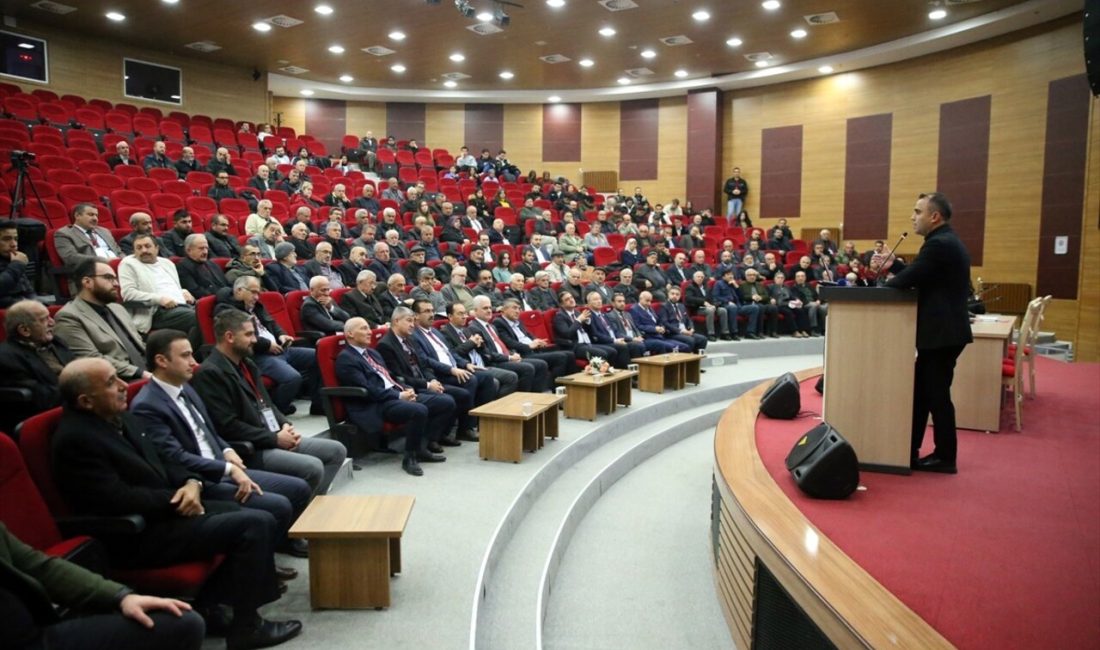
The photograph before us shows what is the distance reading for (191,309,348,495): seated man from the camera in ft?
8.55

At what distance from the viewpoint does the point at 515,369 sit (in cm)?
497

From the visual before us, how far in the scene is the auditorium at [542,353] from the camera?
194cm

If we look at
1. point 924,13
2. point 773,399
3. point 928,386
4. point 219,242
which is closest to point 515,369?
point 773,399

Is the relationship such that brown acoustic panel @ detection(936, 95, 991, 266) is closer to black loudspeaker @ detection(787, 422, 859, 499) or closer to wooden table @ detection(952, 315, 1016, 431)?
wooden table @ detection(952, 315, 1016, 431)

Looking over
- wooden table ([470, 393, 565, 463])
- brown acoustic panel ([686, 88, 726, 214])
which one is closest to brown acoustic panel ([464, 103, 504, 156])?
brown acoustic panel ([686, 88, 726, 214])

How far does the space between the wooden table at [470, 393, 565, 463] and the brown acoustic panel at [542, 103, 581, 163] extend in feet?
36.5

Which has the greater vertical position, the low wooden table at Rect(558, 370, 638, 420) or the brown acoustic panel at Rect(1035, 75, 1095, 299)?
the brown acoustic panel at Rect(1035, 75, 1095, 299)

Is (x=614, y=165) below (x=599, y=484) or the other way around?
the other way around

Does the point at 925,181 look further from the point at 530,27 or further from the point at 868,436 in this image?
the point at 868,436

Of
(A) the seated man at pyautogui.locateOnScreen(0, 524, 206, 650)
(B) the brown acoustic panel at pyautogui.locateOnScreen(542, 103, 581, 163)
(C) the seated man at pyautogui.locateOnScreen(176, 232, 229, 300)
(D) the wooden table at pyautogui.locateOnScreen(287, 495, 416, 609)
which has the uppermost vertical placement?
(B) the brown acoustic panel at pyautogui.locateOnScreen(542, 103, 581, 163)

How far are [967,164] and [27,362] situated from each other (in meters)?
11.3

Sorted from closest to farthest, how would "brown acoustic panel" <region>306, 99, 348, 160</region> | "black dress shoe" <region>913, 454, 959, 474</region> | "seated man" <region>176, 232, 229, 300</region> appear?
1. "black dress shoe" <region>913, 454, 959, 474</region>
2. "seated man" <region>176, 232, 229, 300</region>
3. "brown acoustic panel" <region>306, 99, 348, 160</region>

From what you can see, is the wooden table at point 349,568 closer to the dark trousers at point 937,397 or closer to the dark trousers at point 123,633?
the dark trousers at point 123,633

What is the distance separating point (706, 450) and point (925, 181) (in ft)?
26.0
